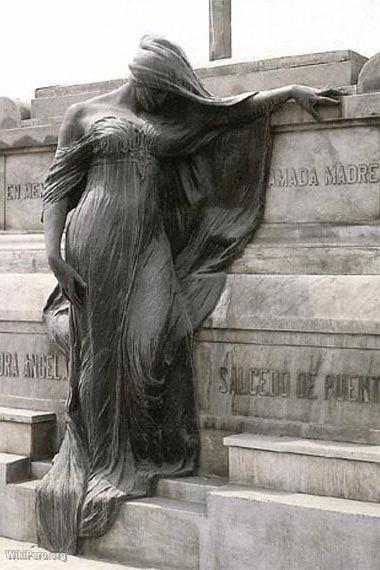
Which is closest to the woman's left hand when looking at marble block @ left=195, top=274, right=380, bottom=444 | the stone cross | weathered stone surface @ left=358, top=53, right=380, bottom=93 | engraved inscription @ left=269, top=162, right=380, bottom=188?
weathered stone surface @ left=358, top=53, right=380, bottom=93

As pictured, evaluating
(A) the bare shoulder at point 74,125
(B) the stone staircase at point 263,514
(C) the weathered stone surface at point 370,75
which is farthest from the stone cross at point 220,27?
(B) the stone staircase at point 263,514

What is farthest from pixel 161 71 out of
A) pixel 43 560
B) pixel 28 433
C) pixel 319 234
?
pixel 43 560

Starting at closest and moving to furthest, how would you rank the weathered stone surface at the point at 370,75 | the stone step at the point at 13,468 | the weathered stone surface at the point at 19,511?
the weathered stone surface at the point at 370,75
the weathered stone surface at the point at 19,511
the stone step at the point at 13,468

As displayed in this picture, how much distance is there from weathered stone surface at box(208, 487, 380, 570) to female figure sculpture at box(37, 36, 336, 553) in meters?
0.70

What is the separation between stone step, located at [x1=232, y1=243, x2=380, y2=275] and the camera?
5.82 meters

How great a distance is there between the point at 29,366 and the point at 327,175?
239 cm

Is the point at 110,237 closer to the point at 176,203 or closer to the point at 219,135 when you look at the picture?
the point at 176,203

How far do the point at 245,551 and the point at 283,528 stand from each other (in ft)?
0.95

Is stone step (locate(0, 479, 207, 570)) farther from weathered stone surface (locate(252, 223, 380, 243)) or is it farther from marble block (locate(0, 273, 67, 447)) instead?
weathered stone surface (locate(252, 223, 380, 243))

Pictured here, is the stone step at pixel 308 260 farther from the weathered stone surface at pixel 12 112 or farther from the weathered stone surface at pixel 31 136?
the weathered stone surface at pixel 12 112

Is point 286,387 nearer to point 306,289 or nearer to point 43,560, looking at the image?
point 306,289

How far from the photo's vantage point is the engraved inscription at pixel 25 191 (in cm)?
737

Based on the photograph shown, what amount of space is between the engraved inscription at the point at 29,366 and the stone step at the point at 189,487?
1.15 m
